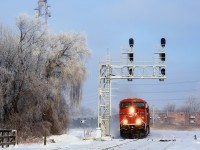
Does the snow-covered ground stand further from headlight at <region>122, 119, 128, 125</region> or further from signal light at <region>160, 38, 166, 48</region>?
signal light at <region>160, 38, 166, 48</region>

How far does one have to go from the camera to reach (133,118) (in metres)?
40.0

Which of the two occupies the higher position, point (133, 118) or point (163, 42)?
point (163, 42)

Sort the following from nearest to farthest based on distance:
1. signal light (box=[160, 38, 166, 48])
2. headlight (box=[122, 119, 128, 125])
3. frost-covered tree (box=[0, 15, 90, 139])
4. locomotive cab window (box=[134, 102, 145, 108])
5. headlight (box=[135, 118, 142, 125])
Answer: frost-covered tree (box=[0, 15, 90, 139])
signal light (box=[160, 38, 166, 48])
headlight (box=[135, 118, 142, 125])
headlight (box=[122, 119, 128, 125])
locomotive cab window (box=[134, 102, 145, 108])

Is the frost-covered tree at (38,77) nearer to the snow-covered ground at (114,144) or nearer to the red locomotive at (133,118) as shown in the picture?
the snow-covered ground at (114,144)

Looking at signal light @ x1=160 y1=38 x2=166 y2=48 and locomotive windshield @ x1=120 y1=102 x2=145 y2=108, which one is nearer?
signal light @ x1=160 y1=38 x2=166 y2=48

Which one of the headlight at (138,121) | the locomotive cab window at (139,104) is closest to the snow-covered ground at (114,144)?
the headlight at (138,121)

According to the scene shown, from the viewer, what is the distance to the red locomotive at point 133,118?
131ft

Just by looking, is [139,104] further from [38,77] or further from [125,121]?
[38,77]

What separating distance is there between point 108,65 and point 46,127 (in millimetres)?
9812

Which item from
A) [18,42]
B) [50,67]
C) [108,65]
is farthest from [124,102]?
[18,42]

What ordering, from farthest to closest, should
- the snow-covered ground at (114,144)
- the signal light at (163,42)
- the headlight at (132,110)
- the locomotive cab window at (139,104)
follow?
the locomotive cab window at (139,104) → the headlight at (132,110) → the signal light at (163,42) → the snow-covered ground at (114,144)

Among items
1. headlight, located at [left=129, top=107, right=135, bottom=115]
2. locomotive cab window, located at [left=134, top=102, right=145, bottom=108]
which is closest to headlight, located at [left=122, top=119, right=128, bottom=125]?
headlight, located at [left=129, top=107, right=135, bottom=115]

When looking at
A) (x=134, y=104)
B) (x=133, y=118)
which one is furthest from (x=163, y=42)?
(x=133, y=118)

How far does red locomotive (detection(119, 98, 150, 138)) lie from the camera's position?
39938mm
